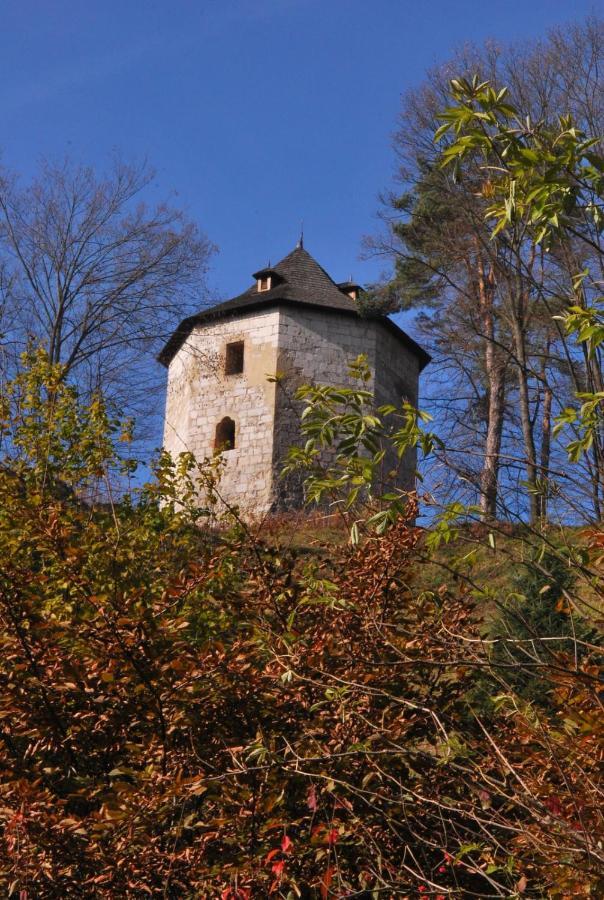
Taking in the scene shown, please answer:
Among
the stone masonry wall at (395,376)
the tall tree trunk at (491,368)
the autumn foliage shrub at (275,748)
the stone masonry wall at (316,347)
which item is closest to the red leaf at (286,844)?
the autumn foliage shrub at (275,748)

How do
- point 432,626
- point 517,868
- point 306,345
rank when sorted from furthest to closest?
point 306,345, point 432,626, point 517,868

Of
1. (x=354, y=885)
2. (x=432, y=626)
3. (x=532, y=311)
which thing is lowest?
(x=354, y=885)

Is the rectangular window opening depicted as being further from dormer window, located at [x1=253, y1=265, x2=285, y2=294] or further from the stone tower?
dormer window, located at [x1=253, y1=265, x2=285, y2=294]

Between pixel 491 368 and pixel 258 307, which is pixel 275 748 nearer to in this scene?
pixel 491 368

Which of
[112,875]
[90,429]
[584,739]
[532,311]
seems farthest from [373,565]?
[532,311]

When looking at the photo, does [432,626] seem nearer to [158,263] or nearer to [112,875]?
[112,875]

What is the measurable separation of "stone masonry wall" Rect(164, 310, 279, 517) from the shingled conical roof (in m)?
0.28

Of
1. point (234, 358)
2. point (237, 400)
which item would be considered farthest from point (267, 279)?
point (237, 400)

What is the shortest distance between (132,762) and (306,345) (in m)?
21.1

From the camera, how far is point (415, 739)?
4.13m

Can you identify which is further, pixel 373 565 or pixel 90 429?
pixel 90 429

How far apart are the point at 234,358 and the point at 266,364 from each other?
5.38 feet

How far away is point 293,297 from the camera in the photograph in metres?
25.0

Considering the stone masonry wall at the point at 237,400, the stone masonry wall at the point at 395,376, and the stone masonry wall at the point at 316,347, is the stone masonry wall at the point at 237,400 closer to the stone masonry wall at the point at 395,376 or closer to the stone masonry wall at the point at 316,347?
the stone masonry wall at the point at 316,347
